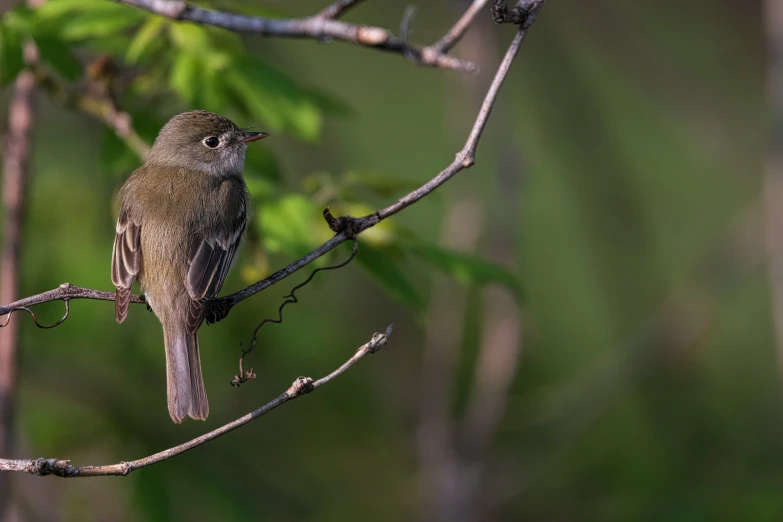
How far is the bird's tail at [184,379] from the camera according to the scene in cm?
364

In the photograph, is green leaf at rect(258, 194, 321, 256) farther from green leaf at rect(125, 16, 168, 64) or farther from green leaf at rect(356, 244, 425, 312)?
green leaf at rect(125, 16, 168, 64)

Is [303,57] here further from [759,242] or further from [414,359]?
[759,242]

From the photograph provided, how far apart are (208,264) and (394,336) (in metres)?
3.33

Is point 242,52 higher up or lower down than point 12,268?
higher up

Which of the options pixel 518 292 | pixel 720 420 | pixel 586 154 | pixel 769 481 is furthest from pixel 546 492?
pixel 518 292

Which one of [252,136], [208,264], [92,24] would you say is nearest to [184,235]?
[208,264]

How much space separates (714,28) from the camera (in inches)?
356

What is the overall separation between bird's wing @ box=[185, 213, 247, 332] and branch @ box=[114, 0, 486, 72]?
57.7 inches

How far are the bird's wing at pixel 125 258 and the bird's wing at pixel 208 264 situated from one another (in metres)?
0.23

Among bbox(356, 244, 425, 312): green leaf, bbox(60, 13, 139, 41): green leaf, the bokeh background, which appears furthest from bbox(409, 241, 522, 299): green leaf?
bbox(60, 13, 139, 41): green leaf

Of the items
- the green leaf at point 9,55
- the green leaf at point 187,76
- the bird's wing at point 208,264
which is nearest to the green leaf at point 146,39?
the green leaf at point 187,76

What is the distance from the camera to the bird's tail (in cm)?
364

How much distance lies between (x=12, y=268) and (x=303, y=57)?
6950mm

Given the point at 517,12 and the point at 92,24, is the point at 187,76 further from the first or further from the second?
the point at 517,12
